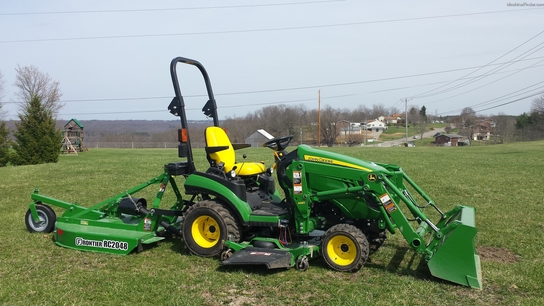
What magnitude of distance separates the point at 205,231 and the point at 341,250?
2027 mm

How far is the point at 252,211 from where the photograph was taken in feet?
20.8

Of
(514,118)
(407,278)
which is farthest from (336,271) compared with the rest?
(514,118)

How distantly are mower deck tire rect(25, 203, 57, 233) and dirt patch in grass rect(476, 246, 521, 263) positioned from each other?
7056 mm

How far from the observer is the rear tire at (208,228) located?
20.3ft

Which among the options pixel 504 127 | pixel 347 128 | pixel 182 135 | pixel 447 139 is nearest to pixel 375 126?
pixel 447 139

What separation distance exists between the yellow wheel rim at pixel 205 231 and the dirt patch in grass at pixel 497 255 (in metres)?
3.83

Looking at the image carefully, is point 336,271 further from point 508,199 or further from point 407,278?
point 508,199

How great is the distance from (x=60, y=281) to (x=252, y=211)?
2589 mm

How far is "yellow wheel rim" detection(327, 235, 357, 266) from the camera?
5527 mm

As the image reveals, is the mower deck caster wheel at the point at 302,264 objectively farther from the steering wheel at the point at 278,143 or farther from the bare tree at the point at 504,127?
the bare tree at the point at 504,127

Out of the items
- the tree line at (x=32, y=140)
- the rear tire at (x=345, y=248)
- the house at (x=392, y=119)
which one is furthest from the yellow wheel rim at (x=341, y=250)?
the house at (x=392, y=119)

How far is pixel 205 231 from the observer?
21.1 feet

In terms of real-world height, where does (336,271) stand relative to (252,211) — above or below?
below

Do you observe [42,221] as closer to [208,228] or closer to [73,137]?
[208,228]
